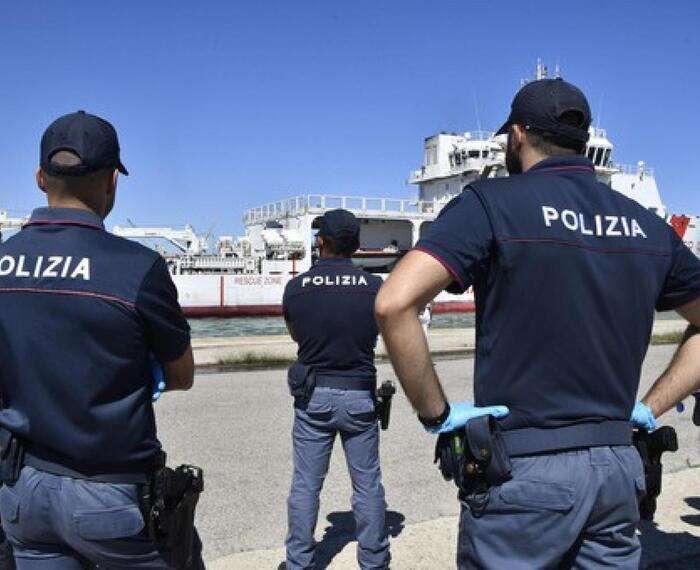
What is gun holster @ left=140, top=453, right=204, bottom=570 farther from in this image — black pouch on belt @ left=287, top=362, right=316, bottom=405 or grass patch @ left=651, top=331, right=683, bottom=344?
grass patch @ left=651, top=331, right=683, bottom=344

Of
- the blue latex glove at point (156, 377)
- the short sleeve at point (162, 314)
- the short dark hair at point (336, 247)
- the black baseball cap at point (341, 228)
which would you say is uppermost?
the black baseball cap at point (341, 228)

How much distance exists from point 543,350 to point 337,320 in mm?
1577

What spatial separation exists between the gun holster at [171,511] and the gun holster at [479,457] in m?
0.83

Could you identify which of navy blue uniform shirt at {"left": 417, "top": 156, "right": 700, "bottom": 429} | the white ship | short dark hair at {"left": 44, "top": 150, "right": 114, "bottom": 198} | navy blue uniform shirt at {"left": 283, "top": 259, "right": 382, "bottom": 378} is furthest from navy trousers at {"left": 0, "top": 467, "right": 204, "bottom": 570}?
the white ship

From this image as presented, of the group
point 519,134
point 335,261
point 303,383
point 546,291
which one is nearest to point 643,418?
point 546,291

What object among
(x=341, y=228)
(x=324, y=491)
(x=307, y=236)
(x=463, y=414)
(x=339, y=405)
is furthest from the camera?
(x=307, y=236)

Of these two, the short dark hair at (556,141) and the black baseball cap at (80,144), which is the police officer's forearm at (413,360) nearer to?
the short dark hair at (556,141)

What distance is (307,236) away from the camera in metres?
33.0

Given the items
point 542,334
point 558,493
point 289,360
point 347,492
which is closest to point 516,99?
point 542,334

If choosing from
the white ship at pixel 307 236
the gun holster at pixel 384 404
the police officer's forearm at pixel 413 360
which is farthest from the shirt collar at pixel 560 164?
the white ship at pixel 307 236

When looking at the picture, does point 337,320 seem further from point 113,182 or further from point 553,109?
point 553,109

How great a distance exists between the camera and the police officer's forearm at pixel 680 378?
6.62ft

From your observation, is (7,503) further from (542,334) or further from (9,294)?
(542,334)

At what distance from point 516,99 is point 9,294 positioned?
153 cm
